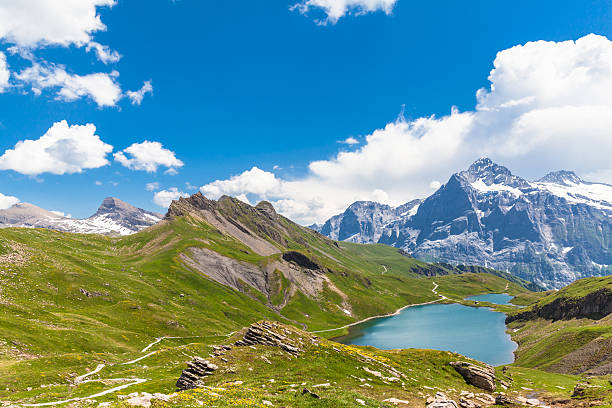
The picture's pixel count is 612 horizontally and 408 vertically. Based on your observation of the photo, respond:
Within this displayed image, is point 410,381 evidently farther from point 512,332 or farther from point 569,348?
point 512,332

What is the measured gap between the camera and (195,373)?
41.0 meters

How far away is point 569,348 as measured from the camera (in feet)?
307

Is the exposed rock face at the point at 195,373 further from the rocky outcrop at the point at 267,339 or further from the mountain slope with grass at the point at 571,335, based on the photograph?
the mountain slope with grass at the point at 571,335

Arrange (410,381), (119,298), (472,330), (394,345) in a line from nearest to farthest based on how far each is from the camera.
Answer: (410,381) < (119,298) < (394,345) < (472,330)

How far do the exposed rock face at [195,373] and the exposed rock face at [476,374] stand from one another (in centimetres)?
4360

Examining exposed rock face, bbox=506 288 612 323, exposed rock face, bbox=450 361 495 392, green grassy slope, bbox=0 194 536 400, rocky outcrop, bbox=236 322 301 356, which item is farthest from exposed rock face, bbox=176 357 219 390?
exposed rock face, bbox=506 288 612 323

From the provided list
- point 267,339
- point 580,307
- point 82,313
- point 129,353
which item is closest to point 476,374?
point 267,339

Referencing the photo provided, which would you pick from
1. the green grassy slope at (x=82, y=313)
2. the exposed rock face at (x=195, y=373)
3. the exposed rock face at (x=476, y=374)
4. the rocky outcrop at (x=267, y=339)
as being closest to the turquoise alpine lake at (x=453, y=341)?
the green grassy slope at (x=82, y=313)

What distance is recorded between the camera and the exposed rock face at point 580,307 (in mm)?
132375

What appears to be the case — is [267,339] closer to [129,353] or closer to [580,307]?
[129,353]

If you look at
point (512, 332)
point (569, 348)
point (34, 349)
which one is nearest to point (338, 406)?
point (34, 349)

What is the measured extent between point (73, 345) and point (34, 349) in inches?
321

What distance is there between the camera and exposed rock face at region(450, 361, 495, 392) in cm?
5266

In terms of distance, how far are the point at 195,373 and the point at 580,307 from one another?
177125mm
